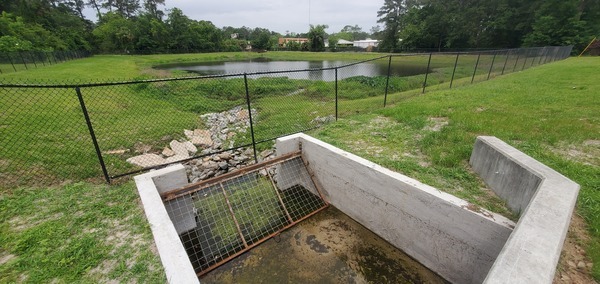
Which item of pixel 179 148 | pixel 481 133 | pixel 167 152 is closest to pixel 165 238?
pixel 167 152

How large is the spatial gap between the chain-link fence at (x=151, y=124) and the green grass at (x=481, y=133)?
1707 mm

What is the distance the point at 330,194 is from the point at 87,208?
395 centimetres

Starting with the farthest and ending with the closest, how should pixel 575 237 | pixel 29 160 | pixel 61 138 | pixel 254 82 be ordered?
pixel 254 82 → pixel 61 138 → pixel 29 160 → pixel 575 237

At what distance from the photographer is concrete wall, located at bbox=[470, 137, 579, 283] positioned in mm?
1861

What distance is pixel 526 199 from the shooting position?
9.96 ft

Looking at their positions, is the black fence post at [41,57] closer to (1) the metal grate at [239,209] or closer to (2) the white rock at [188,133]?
(2) the white rock at [188,133]

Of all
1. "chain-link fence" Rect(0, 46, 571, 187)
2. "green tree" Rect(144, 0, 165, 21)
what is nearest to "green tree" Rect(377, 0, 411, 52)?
"chain-link fence" Rect(0, 46, 571, 187)

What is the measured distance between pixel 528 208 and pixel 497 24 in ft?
152

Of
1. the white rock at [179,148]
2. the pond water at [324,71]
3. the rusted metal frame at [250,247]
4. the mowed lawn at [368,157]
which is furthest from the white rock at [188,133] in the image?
the pond water at [324,71]

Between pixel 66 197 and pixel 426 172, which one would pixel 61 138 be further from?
pixel 426 172

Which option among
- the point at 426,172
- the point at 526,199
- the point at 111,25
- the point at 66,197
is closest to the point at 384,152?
the point at 426,172

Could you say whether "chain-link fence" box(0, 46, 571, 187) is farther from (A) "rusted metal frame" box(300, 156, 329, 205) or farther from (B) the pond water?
(B) the pond water

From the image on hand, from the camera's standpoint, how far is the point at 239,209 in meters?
5.12

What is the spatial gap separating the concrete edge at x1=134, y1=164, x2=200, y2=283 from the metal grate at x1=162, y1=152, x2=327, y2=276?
0.46 metres
